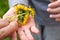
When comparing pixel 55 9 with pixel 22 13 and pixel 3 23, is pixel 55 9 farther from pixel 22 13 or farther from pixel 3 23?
Result: pixel 3 23

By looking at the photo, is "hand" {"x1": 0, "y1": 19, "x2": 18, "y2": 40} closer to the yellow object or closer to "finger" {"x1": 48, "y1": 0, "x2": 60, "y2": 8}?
the yellow object

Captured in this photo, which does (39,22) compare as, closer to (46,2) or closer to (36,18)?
(36,18)

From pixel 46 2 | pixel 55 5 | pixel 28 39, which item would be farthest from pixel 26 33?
pixel 46 2

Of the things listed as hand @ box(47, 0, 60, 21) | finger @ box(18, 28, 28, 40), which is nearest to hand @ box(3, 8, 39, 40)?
finger @ box(18, 28, 28, 40)

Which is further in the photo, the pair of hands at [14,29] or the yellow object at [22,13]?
the yellow object at [22,13]

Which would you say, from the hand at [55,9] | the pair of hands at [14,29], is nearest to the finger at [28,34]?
the pair of hands at [14,29]

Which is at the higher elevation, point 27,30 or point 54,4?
point 54,4

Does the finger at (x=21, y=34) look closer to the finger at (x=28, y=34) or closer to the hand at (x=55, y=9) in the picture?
the finger at (x=28, y=34)

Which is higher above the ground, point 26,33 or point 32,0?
point 32,0

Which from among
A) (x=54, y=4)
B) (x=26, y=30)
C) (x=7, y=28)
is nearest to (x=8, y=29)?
(x=7, y=28)
